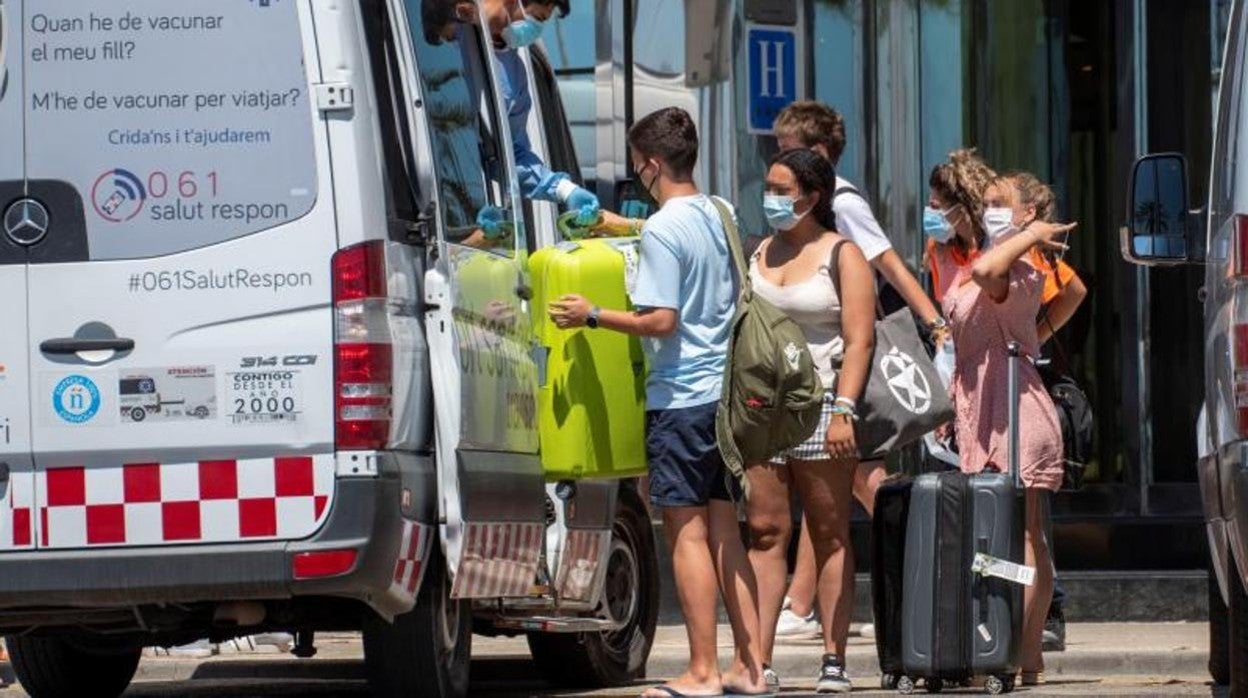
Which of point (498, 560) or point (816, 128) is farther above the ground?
point (816, 128)

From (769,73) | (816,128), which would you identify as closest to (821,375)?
(816,128)

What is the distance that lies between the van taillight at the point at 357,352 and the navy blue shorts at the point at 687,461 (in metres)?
1.35

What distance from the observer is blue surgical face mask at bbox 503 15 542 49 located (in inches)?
373

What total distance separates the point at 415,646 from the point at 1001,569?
83.9 inches

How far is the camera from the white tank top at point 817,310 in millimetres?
9180

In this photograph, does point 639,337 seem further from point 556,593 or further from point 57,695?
point 57,695

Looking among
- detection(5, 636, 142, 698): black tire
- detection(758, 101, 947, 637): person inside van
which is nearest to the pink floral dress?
detection(758, 101, 947, 637): person inside van

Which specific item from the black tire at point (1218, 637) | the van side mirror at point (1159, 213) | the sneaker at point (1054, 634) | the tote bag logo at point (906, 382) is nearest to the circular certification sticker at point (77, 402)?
the tote bag logo at point (906, 382)

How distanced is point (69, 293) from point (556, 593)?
2148 millimetres

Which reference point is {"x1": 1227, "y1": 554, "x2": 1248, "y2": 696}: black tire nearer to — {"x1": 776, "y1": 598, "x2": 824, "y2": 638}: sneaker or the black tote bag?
the black tote bag

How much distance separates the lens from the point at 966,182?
9.96 metres

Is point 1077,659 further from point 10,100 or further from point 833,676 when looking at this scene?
point 10,100

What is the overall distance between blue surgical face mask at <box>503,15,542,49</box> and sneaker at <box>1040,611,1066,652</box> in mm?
3057

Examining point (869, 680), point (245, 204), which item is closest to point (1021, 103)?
point (869, 680)
